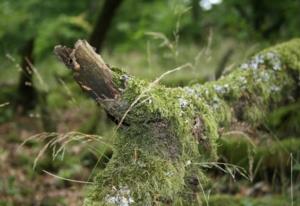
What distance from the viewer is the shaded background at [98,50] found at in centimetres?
539

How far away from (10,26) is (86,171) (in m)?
2.79

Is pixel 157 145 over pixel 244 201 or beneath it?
over

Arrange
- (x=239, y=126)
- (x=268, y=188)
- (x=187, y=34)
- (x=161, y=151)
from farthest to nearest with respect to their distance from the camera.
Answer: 1. (x=187, y=34)
2. (x=268, y=188)
3. (x=239, y=126)
4. (x=161, y=151)

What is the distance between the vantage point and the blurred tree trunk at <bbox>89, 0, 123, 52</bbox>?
784 cm

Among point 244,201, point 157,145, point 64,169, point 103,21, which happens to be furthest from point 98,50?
point 157,145

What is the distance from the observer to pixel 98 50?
8.24 metres

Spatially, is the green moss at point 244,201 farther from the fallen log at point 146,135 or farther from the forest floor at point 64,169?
the fallen log at point 146,135

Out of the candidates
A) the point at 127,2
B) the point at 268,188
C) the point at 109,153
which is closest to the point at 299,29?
the point at 268,188

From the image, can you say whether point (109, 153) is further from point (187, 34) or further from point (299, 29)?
point (187, 34)

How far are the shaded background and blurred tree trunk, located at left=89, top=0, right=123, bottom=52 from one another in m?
0.02

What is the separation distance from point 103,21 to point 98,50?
0.46 metres

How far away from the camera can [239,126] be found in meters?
3.50

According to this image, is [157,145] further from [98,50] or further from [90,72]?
[98,50]

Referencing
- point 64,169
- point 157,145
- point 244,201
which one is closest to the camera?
point 157,145
